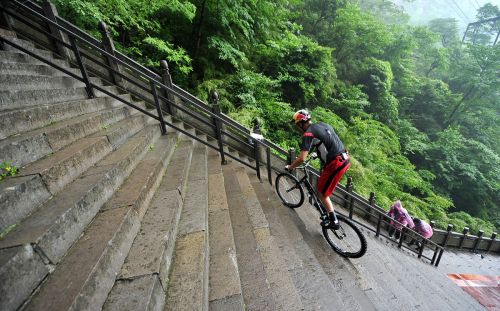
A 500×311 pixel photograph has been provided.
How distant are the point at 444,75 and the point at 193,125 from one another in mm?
35042

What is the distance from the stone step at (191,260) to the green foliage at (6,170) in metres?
1.60

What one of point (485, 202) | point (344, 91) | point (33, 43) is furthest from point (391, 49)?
point (33, 43)

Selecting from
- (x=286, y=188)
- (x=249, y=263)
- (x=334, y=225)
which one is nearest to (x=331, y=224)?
(x=334, y=225)

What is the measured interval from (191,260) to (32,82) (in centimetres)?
375

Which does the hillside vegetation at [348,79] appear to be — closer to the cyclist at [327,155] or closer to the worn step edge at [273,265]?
the cyclist at [327,155]

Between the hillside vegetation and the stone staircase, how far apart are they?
3.43 m

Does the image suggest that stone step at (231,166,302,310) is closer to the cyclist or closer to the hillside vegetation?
the cyclist

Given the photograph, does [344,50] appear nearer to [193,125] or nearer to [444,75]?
[193,125]

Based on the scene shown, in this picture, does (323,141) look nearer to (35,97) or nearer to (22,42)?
(35,97)

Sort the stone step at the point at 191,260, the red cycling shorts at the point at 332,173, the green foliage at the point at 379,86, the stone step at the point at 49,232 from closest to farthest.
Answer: the stone step at the point at 49,232 < the stone step at the point at 191,260 < the red cycling shorts at the point at 332,173 < the green foliage at the point at 379,86

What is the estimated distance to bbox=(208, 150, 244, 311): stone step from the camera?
6.84ft

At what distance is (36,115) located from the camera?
2.64 meters

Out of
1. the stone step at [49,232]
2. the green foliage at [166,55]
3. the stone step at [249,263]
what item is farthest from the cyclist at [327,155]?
the green foliage at [166,55]

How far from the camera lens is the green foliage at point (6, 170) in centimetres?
187
